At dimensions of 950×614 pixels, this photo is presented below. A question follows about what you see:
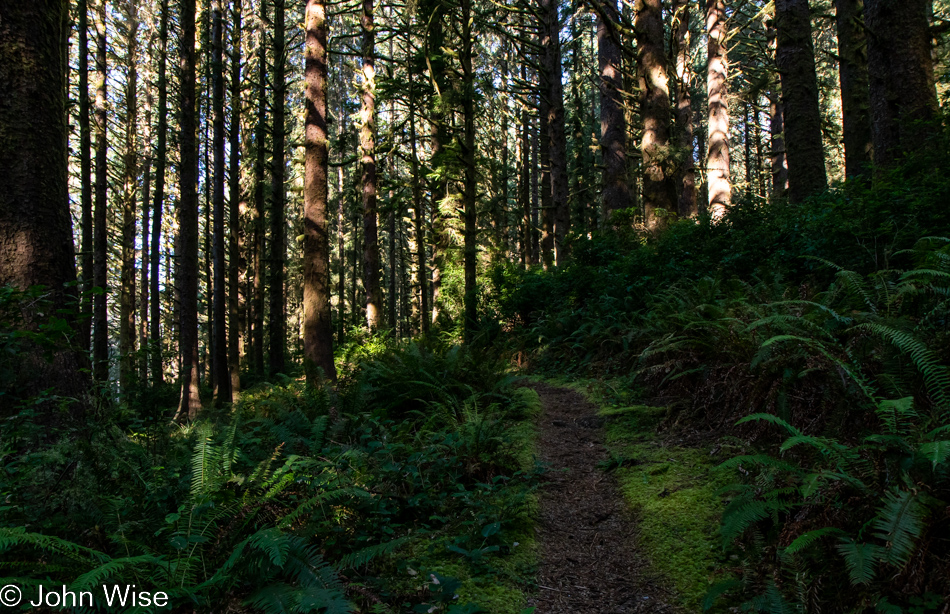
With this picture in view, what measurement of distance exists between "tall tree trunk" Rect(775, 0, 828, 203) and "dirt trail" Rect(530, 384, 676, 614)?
832cm

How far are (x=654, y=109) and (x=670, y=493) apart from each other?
30.6ft

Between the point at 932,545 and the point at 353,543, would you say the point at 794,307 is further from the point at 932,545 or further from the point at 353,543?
the point at 353,543

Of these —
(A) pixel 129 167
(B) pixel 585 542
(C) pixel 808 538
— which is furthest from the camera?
(A) pixel 129 167

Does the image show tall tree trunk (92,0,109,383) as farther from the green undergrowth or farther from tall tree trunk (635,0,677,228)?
the green undergrowth

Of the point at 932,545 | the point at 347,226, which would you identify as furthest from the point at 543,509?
the point at 347,226

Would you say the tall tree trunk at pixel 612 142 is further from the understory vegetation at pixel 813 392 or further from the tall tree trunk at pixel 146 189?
the tall tree trunk at pixel 146 189

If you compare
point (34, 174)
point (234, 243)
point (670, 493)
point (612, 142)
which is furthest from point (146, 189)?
point (670, 493)

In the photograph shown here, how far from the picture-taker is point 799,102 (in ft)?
34.4

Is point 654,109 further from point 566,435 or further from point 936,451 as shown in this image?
point 936,451

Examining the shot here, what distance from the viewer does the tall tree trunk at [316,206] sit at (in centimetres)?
904

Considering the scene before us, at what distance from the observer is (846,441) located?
3.00 metres

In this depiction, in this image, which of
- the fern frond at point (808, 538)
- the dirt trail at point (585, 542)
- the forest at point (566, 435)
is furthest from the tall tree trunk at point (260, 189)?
the fern frond at point (808, 538)

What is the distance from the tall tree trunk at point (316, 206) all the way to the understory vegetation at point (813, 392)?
14.7ft

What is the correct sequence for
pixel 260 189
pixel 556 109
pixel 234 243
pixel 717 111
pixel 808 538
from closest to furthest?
1. pixel 808 538
2. pixel 234 243
3. pixel 556 109
4. pixel 717 111
5. pixel 260 189
